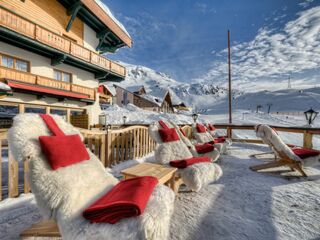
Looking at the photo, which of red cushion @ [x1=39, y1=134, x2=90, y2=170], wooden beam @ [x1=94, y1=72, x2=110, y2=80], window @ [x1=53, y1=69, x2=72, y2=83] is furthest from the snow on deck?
wooden beam @ [x1=94, y1=72, x2=110, y2=80]

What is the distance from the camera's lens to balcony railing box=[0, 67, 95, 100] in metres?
6.75

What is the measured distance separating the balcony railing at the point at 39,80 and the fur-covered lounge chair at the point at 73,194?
275 inches

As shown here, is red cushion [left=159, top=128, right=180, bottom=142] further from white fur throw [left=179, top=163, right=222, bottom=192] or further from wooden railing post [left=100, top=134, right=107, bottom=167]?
wooden railing post [left=100, top=134, right=107, bottom=167]

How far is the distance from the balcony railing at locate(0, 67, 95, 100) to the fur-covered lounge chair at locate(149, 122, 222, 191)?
7.01 m

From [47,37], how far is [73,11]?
2720 mm

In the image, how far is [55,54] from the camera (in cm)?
856

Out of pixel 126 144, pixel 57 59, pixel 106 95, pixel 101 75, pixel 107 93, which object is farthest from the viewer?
pixel 107 93

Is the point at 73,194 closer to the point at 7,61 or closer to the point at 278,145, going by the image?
the point at 278,145

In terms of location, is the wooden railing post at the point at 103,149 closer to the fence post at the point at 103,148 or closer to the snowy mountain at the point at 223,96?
the fence post at the point at 103,148

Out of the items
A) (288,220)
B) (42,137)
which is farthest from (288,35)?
(42,137)

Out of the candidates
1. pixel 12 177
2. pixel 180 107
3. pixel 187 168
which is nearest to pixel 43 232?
pixel 12 177

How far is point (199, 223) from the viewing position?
79.7 inches

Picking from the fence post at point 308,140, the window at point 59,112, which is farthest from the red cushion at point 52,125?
the window at point 59,112

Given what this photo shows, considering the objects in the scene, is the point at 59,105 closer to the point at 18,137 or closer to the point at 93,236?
the point at 18,137
